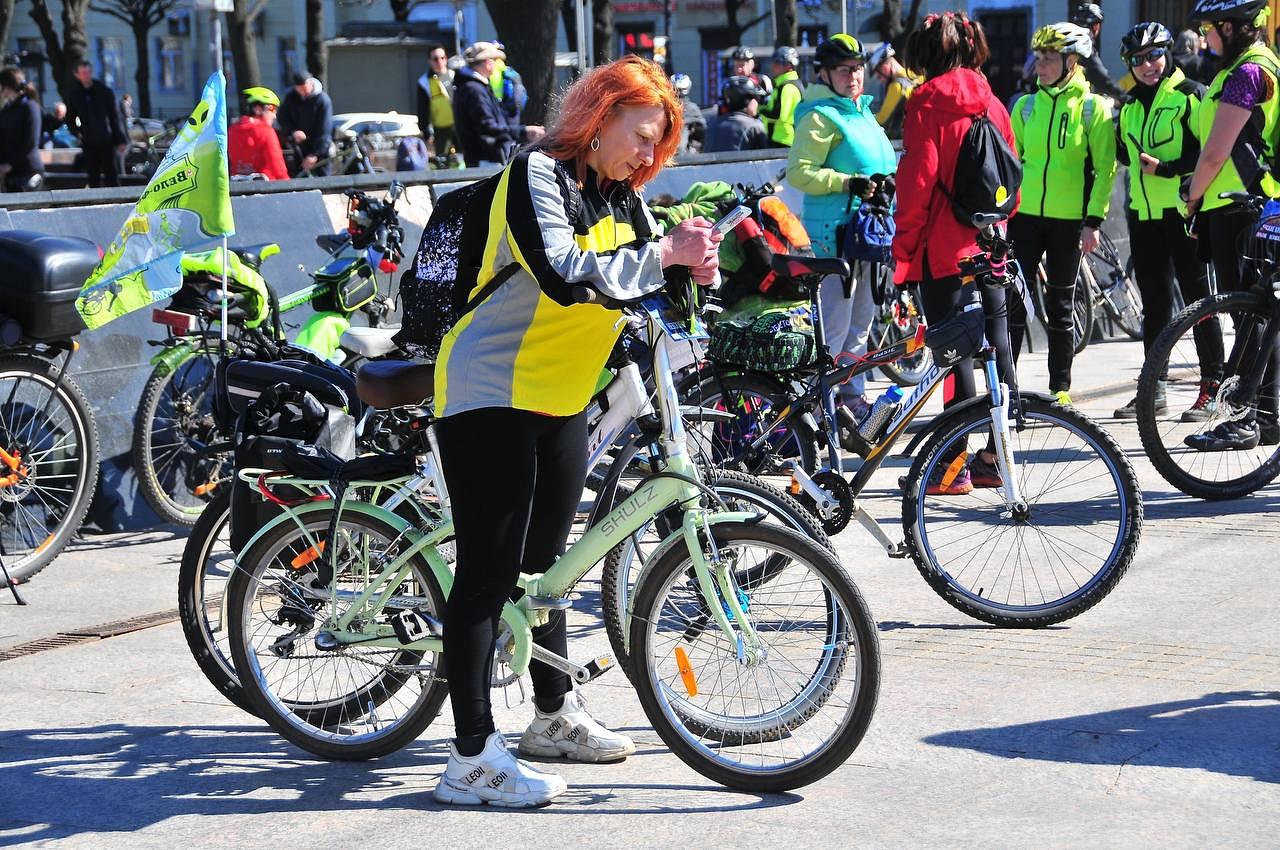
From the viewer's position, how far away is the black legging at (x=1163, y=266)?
955 centimetres

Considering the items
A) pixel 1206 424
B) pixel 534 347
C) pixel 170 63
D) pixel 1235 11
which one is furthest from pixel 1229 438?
pixel 170 63

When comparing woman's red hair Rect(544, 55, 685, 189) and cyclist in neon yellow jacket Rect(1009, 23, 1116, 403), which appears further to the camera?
cyclist in neon yellow jacket Rect(1009, 23, 1116, 403)

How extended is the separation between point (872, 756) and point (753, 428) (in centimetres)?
173

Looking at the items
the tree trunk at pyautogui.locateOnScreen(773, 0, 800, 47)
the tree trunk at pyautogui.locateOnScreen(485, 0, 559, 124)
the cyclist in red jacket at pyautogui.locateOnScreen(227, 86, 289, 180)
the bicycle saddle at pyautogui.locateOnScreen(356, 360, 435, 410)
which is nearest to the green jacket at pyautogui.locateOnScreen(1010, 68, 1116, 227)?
the bicycle saddle at pyautogui.locateOnScreen(356, 360, 435, 410)

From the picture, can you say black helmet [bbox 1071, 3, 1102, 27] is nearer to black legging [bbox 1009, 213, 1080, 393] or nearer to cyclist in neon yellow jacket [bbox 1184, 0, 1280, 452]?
black legging [bbox 1009, 213, 1080, 393]

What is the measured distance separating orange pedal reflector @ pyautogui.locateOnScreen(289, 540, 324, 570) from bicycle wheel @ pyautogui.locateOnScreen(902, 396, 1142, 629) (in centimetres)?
209

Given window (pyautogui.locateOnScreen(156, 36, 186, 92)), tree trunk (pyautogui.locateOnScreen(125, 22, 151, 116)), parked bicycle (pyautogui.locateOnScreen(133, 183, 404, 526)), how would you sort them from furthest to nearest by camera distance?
window (pyautogui.locateOnScreen(156, 36, 186, 92))
tree trunk (pyautogui.locateOnScreen(125, 22, 151, 116))
parked bicycle (pyautogui.locateOnScreen(133, 183, 404, 526))

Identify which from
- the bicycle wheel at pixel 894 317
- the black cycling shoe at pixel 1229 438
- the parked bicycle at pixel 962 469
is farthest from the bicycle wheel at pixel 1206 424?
the bicycle wheel at pixel 894 317

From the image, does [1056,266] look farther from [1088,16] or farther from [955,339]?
[1088,16]

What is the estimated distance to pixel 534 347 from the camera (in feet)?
14.0

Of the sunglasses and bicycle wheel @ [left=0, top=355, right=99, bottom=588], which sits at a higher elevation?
the sunglasses

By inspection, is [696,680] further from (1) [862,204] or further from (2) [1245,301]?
(1) [862,204]

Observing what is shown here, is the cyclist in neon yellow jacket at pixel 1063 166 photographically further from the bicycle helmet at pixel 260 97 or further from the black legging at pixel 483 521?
the bicycle helmet at pixel 260 97

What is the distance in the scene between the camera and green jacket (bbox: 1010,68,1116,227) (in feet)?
30.8
